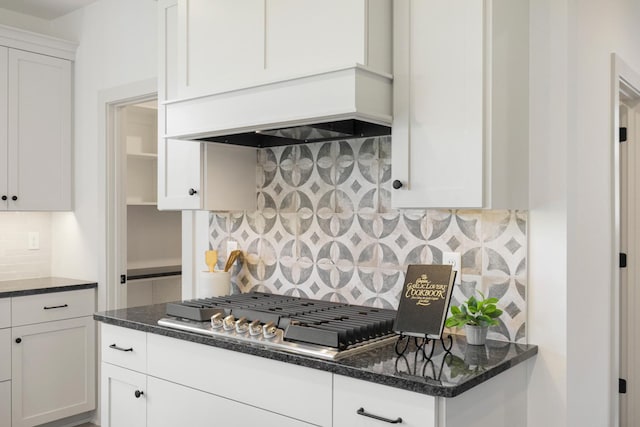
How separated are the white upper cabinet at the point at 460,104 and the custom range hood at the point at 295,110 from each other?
0.38 feet

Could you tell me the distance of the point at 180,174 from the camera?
2.75 meters

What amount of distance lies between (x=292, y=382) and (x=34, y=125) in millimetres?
2740

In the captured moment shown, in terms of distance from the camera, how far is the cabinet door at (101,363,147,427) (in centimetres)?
246

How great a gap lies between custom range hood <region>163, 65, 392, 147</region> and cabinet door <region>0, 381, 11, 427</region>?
76.9 inches

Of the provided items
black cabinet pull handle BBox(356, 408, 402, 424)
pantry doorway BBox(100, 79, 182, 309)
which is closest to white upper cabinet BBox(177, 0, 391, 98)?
black cabinet pull handle BBox(356, 408, 402, 424)

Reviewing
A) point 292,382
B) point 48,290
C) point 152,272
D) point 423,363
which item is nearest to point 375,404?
point 423,363

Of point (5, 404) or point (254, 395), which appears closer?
point (254, 395)

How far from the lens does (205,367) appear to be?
86.2 inches

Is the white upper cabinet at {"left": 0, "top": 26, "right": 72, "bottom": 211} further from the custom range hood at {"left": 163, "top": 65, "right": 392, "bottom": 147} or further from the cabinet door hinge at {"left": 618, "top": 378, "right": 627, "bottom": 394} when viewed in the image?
the cabinet door hinge at {"left": 618, "top": 378, "right": 627, "bottom": 394}

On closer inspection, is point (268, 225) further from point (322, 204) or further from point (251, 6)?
point (251, 6)

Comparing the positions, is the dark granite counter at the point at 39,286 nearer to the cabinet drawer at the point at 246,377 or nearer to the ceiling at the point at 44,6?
the cabinet drawer at the point at 246,377

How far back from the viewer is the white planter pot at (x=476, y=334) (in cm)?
200

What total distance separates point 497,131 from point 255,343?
109 cm

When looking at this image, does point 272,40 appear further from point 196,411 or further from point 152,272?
point 152,272
